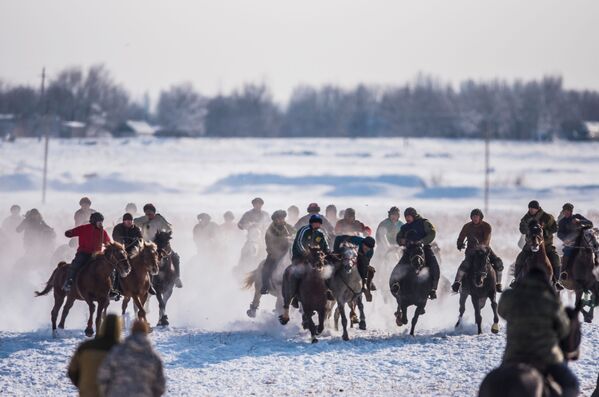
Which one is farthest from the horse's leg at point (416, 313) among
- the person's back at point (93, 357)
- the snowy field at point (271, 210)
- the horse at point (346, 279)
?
the person's back at point (93, 357)

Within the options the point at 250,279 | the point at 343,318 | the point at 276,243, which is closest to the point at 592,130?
the point at 250,279

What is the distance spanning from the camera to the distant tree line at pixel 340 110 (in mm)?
136500

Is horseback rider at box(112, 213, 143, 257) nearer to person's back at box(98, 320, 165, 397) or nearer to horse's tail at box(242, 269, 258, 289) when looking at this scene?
horse's tail at box(242, 269, 258, 289)

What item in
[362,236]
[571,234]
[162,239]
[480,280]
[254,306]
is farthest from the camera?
[254,306]

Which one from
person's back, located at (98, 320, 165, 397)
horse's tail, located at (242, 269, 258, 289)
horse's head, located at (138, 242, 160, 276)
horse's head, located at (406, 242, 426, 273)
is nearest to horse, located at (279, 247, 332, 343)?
horse's head, located at (406, 242, 426, 273)

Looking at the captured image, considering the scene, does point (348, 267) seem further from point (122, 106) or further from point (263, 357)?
point (122, 106)

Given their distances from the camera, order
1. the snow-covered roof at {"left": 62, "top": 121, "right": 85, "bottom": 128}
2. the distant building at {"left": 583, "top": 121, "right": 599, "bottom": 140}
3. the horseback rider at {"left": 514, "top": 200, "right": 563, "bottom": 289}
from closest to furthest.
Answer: the horseback rider at {"left": 514, "top": 200, "right": 563, "bottom": 289} → the snow-covered roof at {"left": 62, "top": 121, "right": 85, "bottom": 128} → the distant building at {"left": 583, "top": 121, "right": 599, "bottom": 140}

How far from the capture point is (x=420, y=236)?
1916 cm

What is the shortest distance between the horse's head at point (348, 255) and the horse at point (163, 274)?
3.66 m

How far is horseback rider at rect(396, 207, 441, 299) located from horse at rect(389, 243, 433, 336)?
0.07m

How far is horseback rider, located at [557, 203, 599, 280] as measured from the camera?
67.7ft

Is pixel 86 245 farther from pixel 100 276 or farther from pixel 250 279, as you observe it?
pixel 250 279

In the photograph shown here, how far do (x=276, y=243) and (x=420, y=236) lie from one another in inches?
121

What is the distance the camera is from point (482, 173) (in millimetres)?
86875
